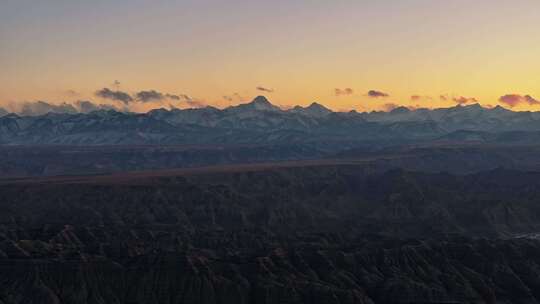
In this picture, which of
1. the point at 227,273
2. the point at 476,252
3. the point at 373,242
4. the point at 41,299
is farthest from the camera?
the point at 373,242

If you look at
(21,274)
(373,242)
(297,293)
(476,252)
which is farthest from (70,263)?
(476,252)

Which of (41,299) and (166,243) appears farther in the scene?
(166,243)

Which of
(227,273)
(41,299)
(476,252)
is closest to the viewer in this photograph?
(41,299)

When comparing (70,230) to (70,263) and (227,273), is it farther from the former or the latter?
(227,273)

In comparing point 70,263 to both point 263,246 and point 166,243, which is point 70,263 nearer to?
point 166,243

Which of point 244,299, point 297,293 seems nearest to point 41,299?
point 244,299

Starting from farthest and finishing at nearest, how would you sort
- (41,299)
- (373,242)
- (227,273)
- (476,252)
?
(373,242), (476,252), (227,273), (41,299)

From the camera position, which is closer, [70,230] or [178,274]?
[178,274]

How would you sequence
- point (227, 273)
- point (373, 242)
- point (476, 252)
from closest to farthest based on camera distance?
1. point (227, 273)
2. point (476, 252)
3. point (373, 242)
